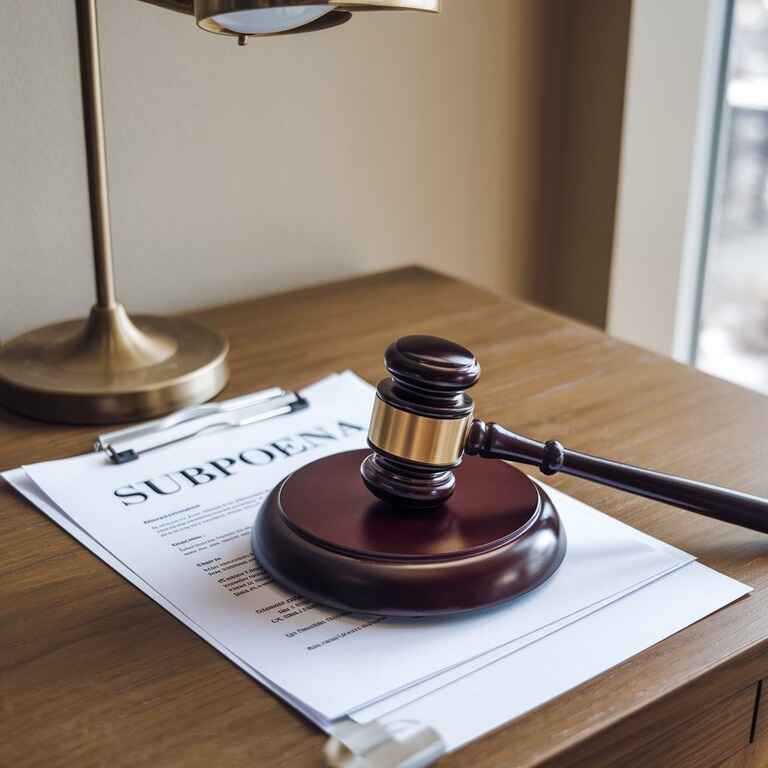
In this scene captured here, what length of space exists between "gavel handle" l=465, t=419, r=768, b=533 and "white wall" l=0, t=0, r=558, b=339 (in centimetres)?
51

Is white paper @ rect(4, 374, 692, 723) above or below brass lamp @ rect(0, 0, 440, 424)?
below

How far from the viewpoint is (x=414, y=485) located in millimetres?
560

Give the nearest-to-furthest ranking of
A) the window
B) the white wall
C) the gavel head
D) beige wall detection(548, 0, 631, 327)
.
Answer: the gavel head < the white wall < beige wall detection(548, 0, 631, 327) < the window

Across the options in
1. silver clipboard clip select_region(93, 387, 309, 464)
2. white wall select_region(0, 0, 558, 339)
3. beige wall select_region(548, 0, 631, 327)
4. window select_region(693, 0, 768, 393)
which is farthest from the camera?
window select_region(693, 0, 768, 393)

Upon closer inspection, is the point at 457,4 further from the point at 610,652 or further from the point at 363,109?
the point at 610,652

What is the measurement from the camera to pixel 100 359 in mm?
775

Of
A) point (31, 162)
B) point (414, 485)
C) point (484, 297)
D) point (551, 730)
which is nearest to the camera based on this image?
point (551, 730)

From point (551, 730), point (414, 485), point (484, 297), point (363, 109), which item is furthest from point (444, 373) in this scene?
point (363, 109)

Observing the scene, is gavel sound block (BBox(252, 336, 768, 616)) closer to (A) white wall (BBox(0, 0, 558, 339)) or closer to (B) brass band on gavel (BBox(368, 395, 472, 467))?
(B) brass band on gavel (BBox(368, 395, 472, 467))

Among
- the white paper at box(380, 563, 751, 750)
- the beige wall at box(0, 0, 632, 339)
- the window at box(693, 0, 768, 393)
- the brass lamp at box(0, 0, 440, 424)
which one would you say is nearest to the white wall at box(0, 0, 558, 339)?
the beige wall at box(0, 0, 632, 339)

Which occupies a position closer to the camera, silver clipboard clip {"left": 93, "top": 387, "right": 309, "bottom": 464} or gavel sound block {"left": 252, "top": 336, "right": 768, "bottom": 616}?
gavel sound block {"left": 252, "top": 336, "right": 768, "bottom": 616}

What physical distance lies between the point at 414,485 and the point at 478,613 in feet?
0.24

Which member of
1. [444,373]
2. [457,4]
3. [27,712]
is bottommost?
[27,712]

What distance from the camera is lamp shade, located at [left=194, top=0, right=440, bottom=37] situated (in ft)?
1.85
